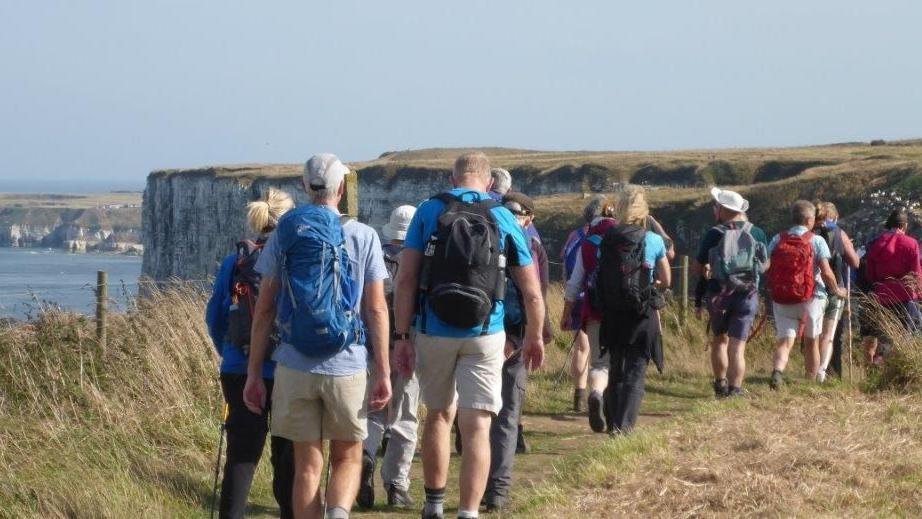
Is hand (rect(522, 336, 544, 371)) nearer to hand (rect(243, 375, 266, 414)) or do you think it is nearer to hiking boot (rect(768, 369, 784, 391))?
hand (rect(243, 375, 266, 414))

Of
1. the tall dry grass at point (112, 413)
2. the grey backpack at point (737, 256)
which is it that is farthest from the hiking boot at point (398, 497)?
the grey backpack at point (737, 256)

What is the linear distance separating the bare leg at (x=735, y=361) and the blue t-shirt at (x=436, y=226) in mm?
4685

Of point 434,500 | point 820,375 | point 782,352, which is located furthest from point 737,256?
point 434,500

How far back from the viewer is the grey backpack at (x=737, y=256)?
1034cm

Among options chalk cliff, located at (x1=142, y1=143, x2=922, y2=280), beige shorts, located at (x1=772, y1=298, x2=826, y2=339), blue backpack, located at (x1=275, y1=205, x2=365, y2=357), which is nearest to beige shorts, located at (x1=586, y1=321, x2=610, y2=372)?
beige shorts, located at (x1=772, y1=298, x2=826, y2=339)

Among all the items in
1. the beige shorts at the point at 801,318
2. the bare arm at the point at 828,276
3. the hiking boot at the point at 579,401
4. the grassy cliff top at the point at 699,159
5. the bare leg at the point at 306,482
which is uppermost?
the grassy cliff top at the point at 699,159

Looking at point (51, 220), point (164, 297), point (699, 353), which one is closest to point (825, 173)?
point (699, 353)

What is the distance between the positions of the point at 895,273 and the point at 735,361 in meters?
2.64

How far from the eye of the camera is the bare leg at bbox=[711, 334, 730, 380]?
10.9 m

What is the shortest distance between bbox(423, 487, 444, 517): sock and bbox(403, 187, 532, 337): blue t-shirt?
0.78 m

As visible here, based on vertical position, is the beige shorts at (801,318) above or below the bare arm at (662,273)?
below

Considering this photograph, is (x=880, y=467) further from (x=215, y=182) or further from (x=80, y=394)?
(x=215, y=182)

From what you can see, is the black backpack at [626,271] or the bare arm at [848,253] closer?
the black backpack at [626,271]

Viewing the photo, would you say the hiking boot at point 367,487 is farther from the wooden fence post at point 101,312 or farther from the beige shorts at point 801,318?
the beige shorts at point 801,318
